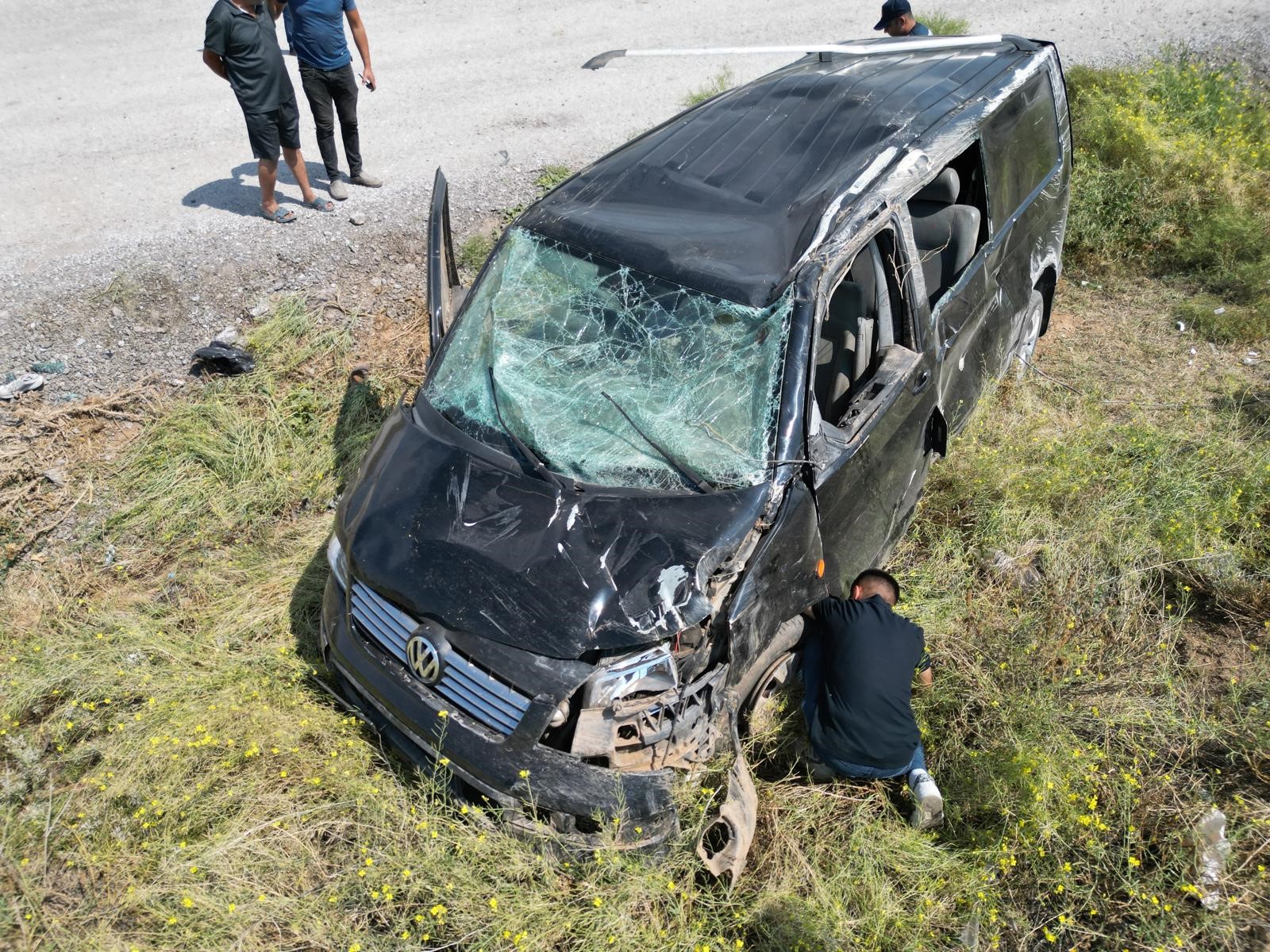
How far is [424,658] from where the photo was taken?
3043 mm

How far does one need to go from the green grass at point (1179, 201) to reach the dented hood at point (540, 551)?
4782 mm

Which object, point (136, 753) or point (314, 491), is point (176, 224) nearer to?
point (314, 491)

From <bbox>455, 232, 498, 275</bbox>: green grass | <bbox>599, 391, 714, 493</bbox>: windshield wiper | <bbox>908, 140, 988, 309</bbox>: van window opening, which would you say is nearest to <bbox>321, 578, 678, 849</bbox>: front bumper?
<bbox>599, 391, 714, 493</bbox>: windshield wiper

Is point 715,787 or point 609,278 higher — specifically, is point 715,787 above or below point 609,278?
below

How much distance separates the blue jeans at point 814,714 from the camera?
10.7 ft

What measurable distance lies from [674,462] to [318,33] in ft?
15.9

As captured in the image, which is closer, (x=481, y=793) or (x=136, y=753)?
(x=481, y=793)

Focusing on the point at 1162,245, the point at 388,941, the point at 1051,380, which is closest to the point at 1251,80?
the point at 1162,245

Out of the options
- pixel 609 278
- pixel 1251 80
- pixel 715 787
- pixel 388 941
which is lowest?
pixel 388 941

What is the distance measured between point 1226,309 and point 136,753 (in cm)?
683

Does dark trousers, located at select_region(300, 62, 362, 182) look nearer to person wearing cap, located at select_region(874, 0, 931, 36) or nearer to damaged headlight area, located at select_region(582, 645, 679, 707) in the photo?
person wearing cap, located at select_region(874, 0, 931, 36)

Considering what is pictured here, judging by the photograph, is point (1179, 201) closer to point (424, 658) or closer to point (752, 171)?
point (752, 171)

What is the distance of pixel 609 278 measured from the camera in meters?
3.59

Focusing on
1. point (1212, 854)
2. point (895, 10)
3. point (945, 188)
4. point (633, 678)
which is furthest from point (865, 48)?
point (1212, 854)
